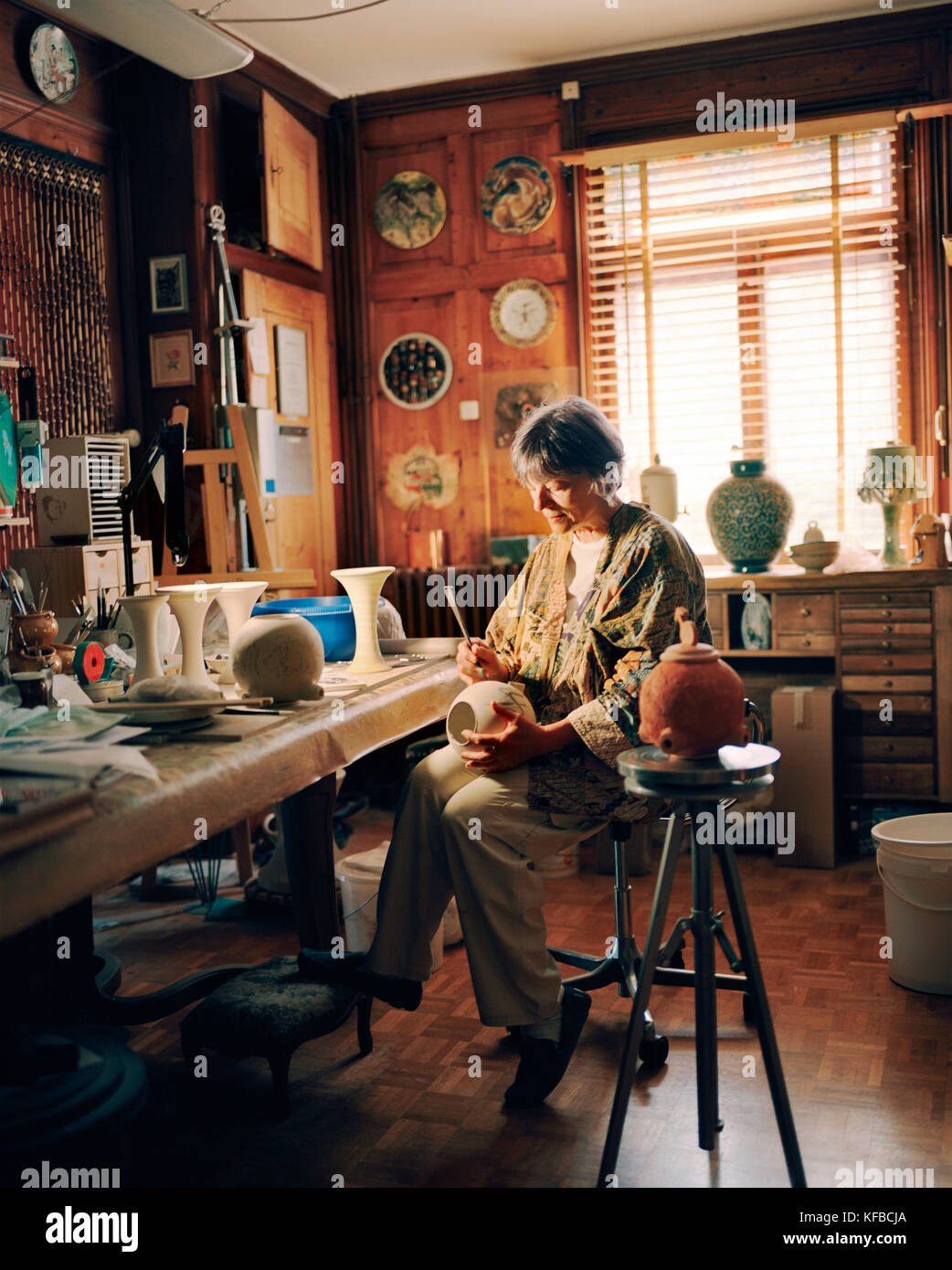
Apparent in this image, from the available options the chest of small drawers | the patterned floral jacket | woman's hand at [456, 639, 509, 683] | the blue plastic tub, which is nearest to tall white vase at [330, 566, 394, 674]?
the blue plastic tub

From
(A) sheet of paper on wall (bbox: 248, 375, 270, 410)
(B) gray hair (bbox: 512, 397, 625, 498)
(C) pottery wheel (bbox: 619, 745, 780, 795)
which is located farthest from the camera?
(A) sheet of paper on wall (bbox: 248, 375, 270, 410)

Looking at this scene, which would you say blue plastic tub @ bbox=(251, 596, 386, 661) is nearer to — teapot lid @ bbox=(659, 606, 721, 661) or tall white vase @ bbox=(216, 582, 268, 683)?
tall white vase @ bbox=(216, 582, 268, 683)

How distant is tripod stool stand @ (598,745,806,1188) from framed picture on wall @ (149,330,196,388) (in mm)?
3328

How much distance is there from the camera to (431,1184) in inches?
83.3

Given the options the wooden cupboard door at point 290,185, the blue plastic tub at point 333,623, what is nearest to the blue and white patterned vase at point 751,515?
the blue plastic tub at point 333,623

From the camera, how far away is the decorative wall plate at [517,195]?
529 cm

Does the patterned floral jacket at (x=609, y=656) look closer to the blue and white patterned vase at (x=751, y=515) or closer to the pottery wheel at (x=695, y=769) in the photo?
the pottery wheel at (x=695, y=769)

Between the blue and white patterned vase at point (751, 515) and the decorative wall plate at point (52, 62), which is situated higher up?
the decorative wall plate at point (52, 62)

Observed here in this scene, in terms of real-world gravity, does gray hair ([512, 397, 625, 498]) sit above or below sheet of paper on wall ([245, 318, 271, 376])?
below

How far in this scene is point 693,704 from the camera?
1877mm

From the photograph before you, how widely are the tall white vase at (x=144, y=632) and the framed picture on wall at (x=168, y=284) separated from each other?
2.64 m

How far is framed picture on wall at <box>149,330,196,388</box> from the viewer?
4.71 meters

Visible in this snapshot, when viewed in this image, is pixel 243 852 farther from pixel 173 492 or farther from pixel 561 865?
pixel 173 492

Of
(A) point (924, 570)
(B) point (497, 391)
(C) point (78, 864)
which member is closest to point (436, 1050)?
(C) point (78, 864)
